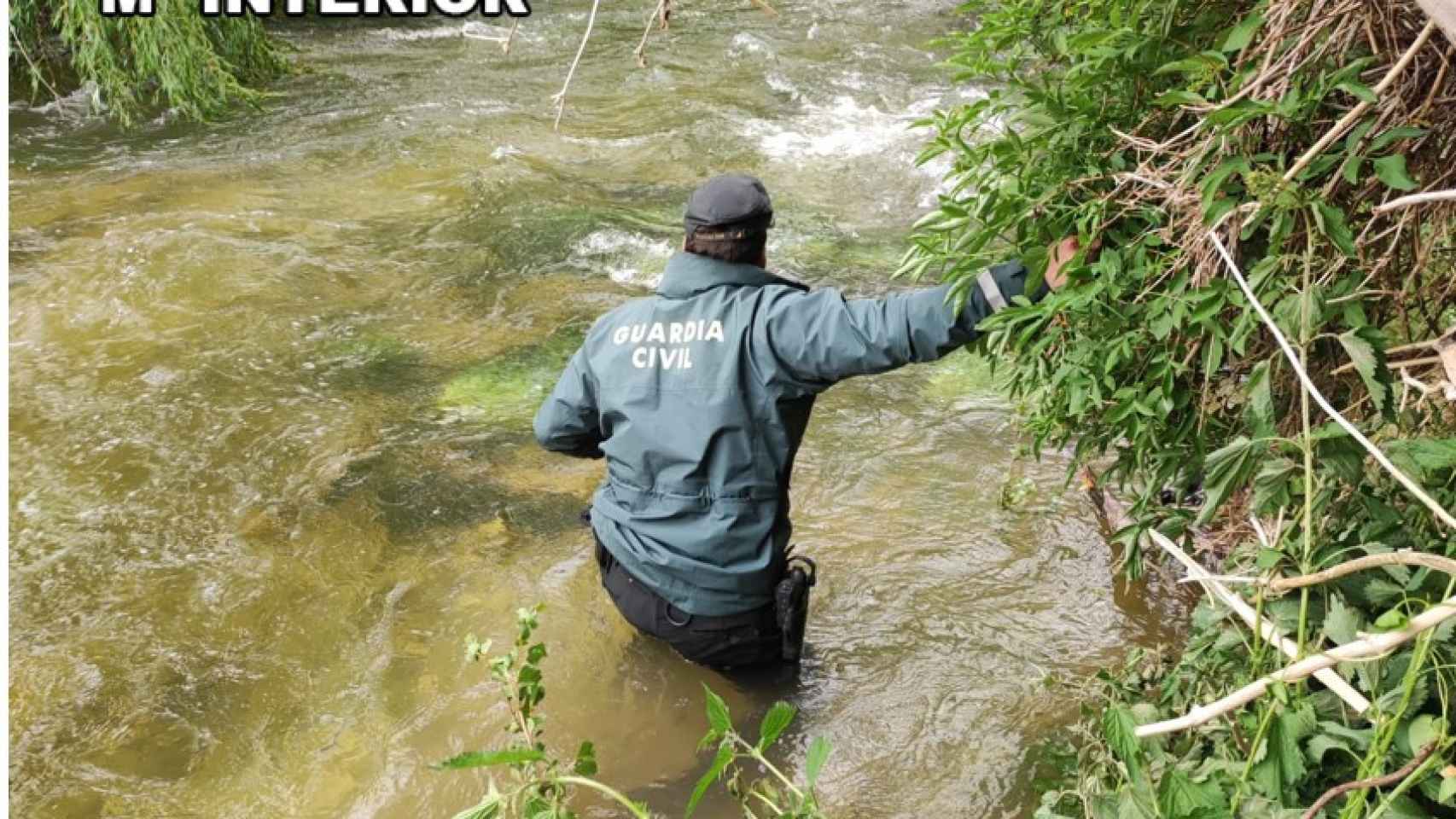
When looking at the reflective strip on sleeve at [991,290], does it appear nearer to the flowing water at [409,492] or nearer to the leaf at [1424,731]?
the leaf at [1424,731]

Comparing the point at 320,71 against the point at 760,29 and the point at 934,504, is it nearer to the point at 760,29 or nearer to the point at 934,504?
the point at 760,29

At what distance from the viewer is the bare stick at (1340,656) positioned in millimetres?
1693

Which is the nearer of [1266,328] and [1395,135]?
[1395,135]

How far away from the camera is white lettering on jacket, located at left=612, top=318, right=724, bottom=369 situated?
3.36 metres

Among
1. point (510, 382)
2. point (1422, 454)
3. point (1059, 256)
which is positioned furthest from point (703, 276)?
point (510, 382)

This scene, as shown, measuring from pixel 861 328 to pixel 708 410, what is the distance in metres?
0.54

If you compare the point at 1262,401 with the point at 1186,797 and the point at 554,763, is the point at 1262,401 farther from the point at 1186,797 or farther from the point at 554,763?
the point at 554,763

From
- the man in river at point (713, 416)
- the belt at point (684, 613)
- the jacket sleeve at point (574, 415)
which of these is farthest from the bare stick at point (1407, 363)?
the jacket sleeve at point (574, 415)

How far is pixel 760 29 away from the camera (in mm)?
12617

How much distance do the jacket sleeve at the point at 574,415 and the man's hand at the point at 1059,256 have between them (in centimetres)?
158

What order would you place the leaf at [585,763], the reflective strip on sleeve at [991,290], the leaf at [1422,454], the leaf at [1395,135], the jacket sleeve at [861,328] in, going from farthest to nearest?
the jacket sleeve at [861,328] < the reflective strip on sleeve at [991,290] < the leaf at [585,763] < the leaf at [1395,135] < the leaf at [1422,454]

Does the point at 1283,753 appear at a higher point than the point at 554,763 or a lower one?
higher

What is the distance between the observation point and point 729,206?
3.40 meters

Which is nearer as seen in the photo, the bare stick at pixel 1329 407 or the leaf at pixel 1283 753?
the bare stick at pixel 1329 407
